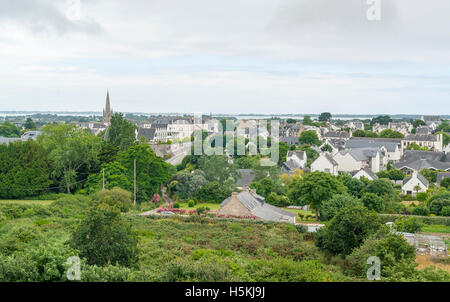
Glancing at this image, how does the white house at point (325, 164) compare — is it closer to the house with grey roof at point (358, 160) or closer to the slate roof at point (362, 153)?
the house with grey roof at point (358, 160)

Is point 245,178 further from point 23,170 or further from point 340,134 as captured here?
point 340,134

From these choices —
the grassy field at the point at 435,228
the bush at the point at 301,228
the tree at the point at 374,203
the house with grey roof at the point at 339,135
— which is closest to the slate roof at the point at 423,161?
the tree at the point at 374,203

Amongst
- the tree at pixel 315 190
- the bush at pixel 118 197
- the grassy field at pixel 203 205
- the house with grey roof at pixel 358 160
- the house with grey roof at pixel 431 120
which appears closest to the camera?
the bush at pixel 118 197

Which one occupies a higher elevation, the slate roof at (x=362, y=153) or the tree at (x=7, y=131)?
the tree at (x=7, y=131)

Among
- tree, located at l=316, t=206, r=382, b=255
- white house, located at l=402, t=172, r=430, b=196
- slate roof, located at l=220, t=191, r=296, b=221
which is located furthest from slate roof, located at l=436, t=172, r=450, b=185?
tree, located at l=316, t=206, r=382, b=255

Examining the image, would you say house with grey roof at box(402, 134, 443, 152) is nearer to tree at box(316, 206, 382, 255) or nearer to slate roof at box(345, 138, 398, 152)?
slate roof at box(345, 138, 398, 152)

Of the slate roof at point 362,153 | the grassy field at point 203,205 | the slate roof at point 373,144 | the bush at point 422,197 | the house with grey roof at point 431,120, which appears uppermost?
the house with grey roof at point 431,120
